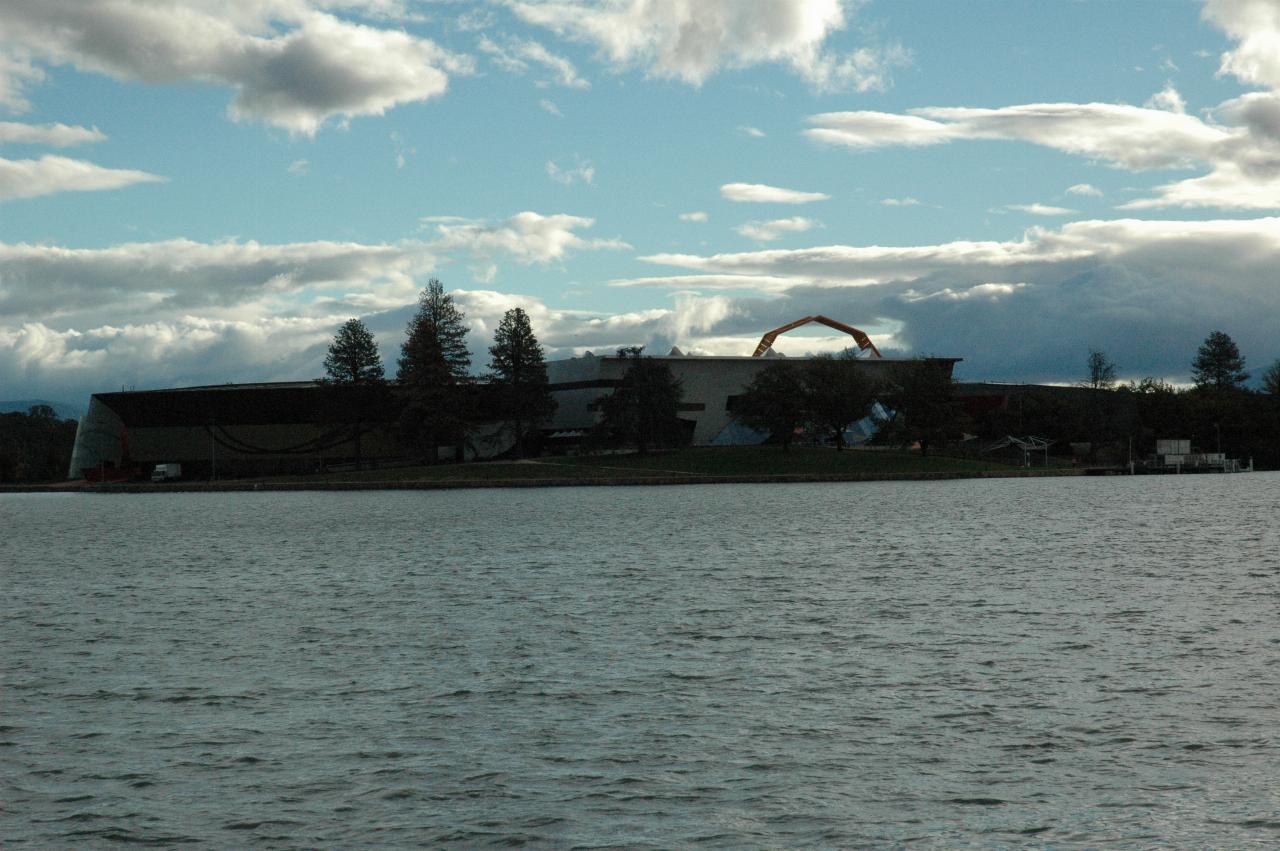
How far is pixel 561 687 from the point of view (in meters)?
21.2

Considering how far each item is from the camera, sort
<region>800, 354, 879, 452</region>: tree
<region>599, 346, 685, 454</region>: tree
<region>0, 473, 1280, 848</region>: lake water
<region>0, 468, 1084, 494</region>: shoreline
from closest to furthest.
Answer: <region>0, 473, 1280, 848</region>: lake water → <region>0, 468, 1084, 494</region>: shoreline → <region>599, 346, 685, 454</region>: tree → <region>800, 354, 879, 452</region>: tree

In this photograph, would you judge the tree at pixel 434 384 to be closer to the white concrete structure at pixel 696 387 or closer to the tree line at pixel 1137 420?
the white concrete structure at pixel 696 387

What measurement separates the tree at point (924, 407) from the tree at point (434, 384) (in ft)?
143

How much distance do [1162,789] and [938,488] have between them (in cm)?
9777

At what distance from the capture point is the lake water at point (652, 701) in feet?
46.2

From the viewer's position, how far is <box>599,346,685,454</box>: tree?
134m

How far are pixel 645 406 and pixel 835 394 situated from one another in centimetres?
1919

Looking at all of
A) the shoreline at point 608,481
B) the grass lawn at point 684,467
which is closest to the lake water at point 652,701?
the shoreline at point 608,481

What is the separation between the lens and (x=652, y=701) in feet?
65.7

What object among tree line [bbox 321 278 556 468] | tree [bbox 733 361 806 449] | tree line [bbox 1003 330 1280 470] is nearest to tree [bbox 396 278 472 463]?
tree line [bbox 321 278 556 468]

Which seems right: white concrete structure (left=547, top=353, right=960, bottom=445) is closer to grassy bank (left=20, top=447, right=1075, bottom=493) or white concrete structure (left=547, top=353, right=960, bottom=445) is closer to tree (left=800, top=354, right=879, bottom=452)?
tree (left=800, top=354, right=879, bottom=452)

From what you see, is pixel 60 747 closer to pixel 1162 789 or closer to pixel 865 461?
pixel 1162 789

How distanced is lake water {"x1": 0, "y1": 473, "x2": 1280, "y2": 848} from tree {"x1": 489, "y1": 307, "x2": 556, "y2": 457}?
87.0m

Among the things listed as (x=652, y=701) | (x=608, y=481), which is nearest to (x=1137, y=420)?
(x=608, y=481)
